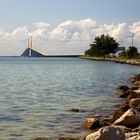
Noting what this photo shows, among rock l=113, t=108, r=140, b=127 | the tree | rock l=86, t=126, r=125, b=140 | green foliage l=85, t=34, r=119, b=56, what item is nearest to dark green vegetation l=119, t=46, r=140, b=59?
the tree

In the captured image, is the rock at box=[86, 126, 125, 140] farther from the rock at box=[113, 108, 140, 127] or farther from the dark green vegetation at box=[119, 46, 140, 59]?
the dark green vegetation at box=[119, 46, 140, 59]

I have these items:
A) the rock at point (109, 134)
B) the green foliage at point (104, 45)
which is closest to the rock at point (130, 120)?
the rock at point (109, 134)

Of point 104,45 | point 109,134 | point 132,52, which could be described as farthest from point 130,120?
point 104,45

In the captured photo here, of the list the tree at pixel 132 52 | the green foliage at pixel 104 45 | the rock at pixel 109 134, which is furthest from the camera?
the green foliage at pixel 104 45

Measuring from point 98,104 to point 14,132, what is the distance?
10683 mm

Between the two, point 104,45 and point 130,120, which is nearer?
point 130,120

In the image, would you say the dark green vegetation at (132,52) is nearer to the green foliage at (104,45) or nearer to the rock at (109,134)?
the green foliage at (104,45)

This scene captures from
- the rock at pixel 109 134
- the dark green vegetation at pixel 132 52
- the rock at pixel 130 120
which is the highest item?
the dark green vegetation at pixel 132 52

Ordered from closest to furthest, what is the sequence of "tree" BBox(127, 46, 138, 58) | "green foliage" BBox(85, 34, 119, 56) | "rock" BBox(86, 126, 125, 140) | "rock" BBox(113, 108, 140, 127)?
"rock" BBox(86, 126, 125, 140) → "rock" BBox(113, 108, 140, 127) → "tree" BBox(127, 46, 138, 58) → "green foliage" BBox(85, 34, 119, 56)

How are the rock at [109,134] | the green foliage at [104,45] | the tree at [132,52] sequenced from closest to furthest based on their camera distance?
1. the rock at [109,134]
2. the tree at [132,52]
3. the green foliage at [104,45]

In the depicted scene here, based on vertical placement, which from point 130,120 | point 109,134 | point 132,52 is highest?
point 132,52

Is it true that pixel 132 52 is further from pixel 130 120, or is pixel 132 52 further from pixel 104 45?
pixel 130 120

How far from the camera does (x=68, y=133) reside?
16.9m

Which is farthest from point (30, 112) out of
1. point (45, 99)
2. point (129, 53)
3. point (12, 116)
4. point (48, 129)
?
point (129, 53)
